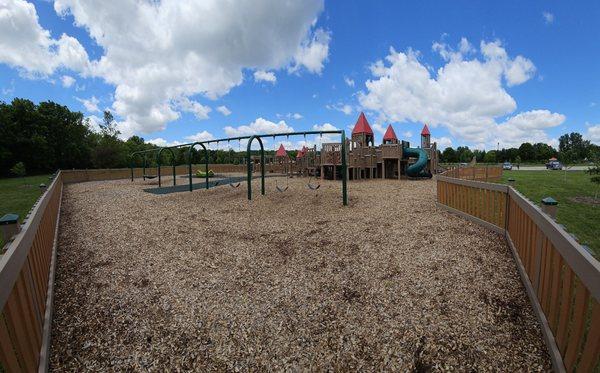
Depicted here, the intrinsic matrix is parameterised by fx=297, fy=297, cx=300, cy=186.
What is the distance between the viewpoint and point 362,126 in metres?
22.5

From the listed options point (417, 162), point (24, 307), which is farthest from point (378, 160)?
point (24, 307)

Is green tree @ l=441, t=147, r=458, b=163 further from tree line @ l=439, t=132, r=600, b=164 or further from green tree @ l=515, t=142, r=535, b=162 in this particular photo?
green tree @ l=515, t=142, r=535, b=162

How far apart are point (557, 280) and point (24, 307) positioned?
16.3 feet

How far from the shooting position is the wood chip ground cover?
3119 millimetres

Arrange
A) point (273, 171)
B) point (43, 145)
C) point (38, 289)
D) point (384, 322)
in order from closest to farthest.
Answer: point (38, 289) → point (384, 322) → point (273, 171) → point (43, 145)

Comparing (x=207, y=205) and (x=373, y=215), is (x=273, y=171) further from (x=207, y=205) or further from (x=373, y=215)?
(x=373, y=215)

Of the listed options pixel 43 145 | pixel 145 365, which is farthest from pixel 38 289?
pixel 43 145

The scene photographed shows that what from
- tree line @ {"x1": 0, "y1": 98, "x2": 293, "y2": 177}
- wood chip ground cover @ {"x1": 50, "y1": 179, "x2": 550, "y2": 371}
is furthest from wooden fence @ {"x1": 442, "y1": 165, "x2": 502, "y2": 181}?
tree line @ {"x1": 0, "y1": 98, "x2": 293, "y2": 177}

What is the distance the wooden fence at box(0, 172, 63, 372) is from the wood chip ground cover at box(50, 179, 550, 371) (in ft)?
1.09

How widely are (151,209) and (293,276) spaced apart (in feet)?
21.9

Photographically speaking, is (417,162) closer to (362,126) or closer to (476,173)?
(476,173)

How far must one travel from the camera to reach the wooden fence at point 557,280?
2281mm

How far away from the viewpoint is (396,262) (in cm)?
499

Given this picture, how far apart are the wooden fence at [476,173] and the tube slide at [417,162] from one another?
8.55 ft
